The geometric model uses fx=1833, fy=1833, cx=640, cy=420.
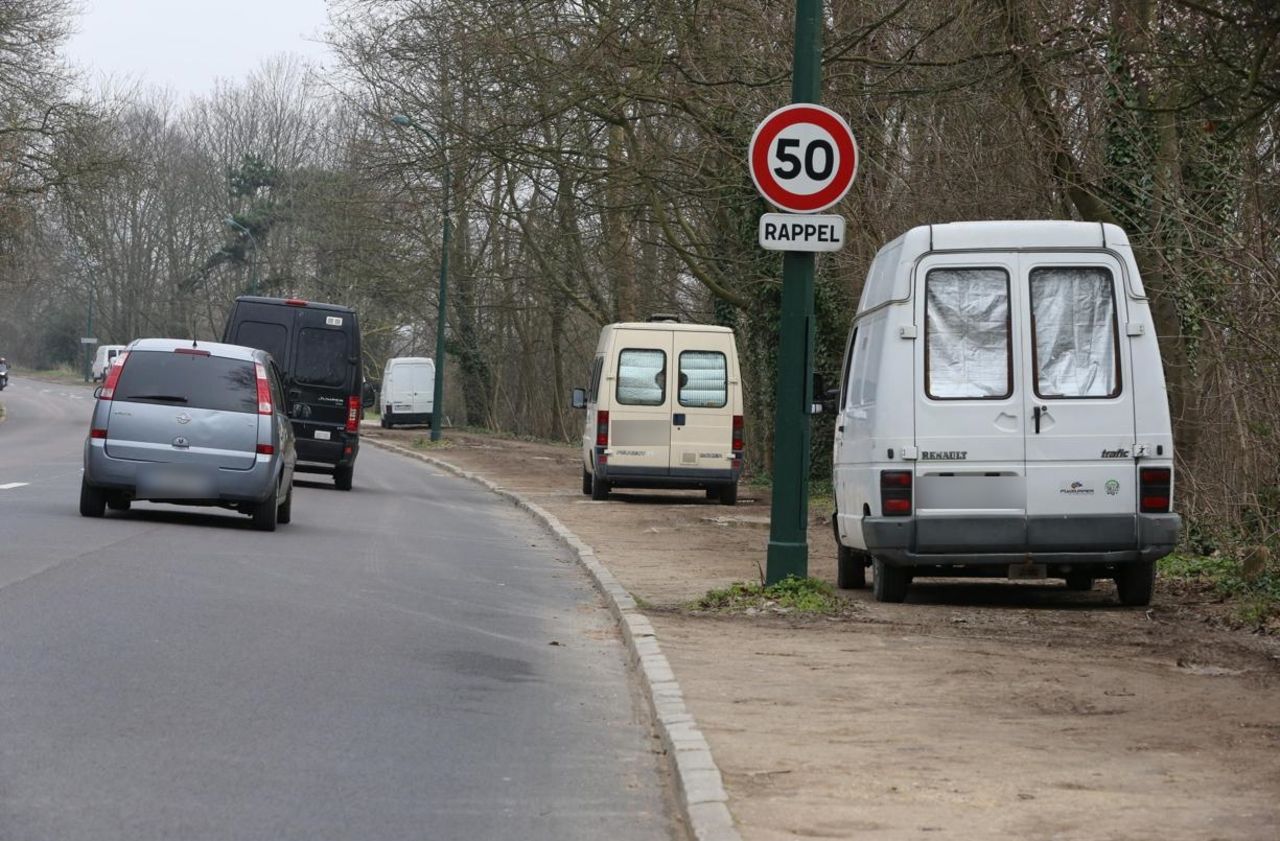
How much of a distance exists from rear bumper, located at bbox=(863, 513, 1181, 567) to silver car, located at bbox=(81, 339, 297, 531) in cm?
727

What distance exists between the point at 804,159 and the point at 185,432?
7.27 meters

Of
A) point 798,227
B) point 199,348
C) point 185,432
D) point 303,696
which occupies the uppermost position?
point 798,227

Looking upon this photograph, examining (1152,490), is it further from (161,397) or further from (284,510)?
(284,510)

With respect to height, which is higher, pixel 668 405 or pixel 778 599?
pixel 668 405

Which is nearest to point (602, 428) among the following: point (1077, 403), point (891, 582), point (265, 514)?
point (265, 514)

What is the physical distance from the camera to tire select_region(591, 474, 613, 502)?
26125 millimetres

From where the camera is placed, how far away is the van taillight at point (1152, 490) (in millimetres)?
12000

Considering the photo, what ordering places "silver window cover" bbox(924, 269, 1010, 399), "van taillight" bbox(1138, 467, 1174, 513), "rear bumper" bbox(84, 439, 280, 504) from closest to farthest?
"van taillight" bbox(1138, 467, 1174, 513)
"silver window cover" bbox(924, 269, 1010, 399)
"rear bumper" bbox(84, 439, 280, 504)

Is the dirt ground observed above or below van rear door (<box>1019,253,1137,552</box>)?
below

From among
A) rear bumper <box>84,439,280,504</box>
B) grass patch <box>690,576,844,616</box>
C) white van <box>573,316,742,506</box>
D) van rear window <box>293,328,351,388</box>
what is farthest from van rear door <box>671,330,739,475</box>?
grass patch <box>690,576,844,616</box>

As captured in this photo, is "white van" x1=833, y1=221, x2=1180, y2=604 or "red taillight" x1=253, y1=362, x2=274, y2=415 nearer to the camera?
"white van" x1=833, y1=221, x2=1180, y2=604

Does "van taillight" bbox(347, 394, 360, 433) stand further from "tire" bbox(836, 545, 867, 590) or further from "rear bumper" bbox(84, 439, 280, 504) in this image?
"tire" bbox(836, 545, 867, 590)

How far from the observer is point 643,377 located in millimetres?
25688

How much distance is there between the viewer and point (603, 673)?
9641mm
